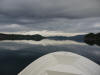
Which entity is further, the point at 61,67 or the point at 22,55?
the point at 22,55

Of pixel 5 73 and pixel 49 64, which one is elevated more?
pixel 49 64

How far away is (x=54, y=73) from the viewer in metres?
10.8

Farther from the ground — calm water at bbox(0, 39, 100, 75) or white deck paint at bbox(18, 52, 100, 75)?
white deck paint at bbox(18, 52, 100, 75)

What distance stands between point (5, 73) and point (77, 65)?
2391 centimetres

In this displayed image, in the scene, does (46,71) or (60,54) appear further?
(60,54)

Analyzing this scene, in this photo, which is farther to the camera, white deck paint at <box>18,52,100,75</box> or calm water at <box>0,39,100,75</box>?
calm water at <box>0,39,100,75</box>

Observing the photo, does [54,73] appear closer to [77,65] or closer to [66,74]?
[66,74]

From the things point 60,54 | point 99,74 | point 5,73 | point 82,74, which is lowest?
point 5,73

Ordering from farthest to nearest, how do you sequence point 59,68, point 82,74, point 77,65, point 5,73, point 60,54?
1. point 5,73
2. point 60,54
3. point 77,65
4. point 59,68
5. point 82,74

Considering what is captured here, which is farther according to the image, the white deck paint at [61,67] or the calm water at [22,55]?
the calm water at [22,55]

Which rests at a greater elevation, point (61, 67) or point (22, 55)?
point (61, 67)

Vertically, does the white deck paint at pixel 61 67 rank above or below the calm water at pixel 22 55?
above

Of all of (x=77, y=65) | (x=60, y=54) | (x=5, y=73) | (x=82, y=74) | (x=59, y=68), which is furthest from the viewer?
(x=5, y=73)

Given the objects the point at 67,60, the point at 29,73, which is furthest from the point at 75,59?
the point at 29,73
